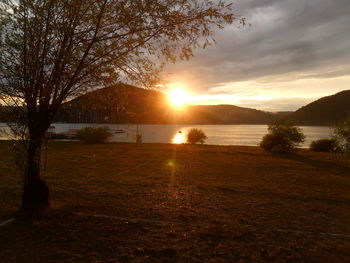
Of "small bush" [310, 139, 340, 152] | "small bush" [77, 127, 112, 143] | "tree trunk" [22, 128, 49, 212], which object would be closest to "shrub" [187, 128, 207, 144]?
"small bush" [77, 127, 112, 143]

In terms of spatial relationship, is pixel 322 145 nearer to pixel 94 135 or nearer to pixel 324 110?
pixel 94 135

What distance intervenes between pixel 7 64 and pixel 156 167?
9.46 m

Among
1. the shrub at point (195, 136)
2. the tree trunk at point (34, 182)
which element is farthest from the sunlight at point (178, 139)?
the tree trunk at point (34, 182)

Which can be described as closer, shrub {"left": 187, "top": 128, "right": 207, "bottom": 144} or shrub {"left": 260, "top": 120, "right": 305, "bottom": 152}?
shrub {"left": 260, "top": 120, "right": 305, "bottom": 152}

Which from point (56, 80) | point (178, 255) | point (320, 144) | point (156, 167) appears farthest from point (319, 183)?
point (320, 144)

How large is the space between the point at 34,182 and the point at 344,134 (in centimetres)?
1745

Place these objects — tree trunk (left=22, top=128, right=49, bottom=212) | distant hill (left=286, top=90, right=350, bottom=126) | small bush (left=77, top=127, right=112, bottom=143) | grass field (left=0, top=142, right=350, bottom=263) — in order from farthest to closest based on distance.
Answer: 1. distant hill (left=286, top=90, right=350, bottom=126)
2. small bush (left=77, top=127, right=112, bottom=143)
3. tree trunk (left=22, top=128, right=49, bottom=212)
4. grass field (left=0, top=142, right=350, bottom=263)

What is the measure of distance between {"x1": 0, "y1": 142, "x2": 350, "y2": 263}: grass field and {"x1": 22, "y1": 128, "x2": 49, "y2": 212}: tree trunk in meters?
0.42

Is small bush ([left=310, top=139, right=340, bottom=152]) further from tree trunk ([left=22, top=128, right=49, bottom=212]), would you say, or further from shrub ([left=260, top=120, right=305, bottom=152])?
tree trunk ([left=22, top=128, right=49, bottom=212])

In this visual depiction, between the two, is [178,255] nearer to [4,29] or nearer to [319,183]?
[4,29]

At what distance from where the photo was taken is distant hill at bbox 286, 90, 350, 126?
122 metres

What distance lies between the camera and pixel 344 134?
16672mm

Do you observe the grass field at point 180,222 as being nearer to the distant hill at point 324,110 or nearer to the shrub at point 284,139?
the shrub at point 284,139

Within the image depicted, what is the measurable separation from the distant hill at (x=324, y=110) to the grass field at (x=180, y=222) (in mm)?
126825
